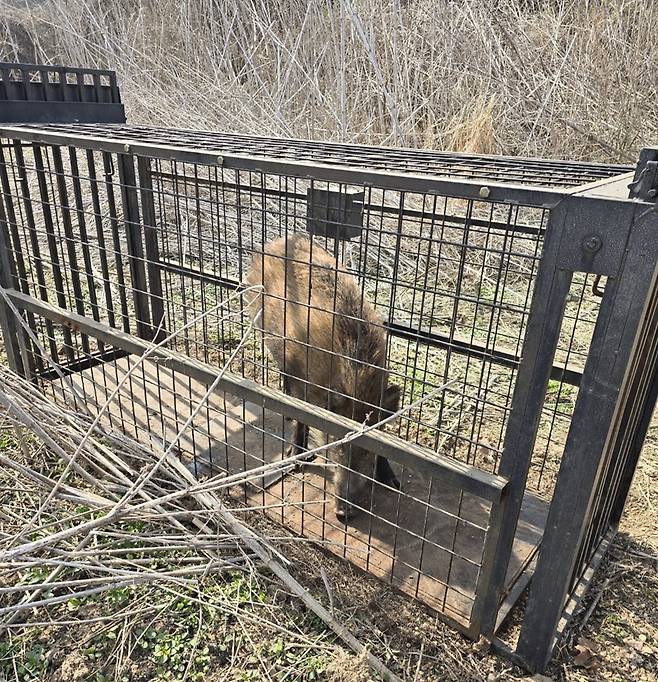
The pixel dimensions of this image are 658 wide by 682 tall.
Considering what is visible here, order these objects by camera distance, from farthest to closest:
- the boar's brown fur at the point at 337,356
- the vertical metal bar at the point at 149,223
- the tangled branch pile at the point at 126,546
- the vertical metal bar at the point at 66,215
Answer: the vertical metal bar at the point at 149,223 < the vertical metal bar at the point at 66,215 < the boar's brown fur at the point at 337,356 < the tangled branch pile at the point at 126,546

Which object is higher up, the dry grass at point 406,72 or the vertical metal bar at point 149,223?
the dry grass at point 406,72

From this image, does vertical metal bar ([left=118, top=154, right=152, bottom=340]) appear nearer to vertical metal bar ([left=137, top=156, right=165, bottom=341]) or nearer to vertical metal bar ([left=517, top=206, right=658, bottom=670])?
vertical metal bar ([left=137, top=156, right=165, bottom=341])

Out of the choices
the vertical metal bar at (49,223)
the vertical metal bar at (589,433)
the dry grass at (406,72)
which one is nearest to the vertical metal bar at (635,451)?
the dry grass at (406,72)

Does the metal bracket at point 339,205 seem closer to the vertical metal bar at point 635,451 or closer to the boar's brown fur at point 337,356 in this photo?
the boar's brown fur at point 337,356

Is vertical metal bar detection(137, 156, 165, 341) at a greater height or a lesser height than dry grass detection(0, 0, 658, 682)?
lesser

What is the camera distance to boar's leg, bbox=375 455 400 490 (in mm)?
3133

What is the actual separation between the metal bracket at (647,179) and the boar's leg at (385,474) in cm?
196

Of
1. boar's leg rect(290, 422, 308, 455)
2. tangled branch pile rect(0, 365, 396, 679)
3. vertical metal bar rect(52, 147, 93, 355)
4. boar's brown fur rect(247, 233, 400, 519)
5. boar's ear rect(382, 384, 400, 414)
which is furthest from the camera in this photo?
boar's leg rect(290, 422, 308, 455)

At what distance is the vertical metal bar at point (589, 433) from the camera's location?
62.6 inches

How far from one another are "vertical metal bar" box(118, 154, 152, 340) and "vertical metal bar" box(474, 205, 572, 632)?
226 cm

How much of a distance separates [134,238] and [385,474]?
244cm

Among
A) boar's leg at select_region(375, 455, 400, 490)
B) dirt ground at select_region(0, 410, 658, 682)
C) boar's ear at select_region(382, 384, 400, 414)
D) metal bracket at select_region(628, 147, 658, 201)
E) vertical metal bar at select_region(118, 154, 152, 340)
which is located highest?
metal bracket at select_region(628, 147, 658, 201)

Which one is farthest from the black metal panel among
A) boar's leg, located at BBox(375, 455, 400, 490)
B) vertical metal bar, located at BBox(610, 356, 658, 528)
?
vertical metal bar, located at BBox(610, 356, 658, 528)

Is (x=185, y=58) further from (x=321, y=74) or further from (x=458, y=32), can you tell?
(x=458, y=32)
